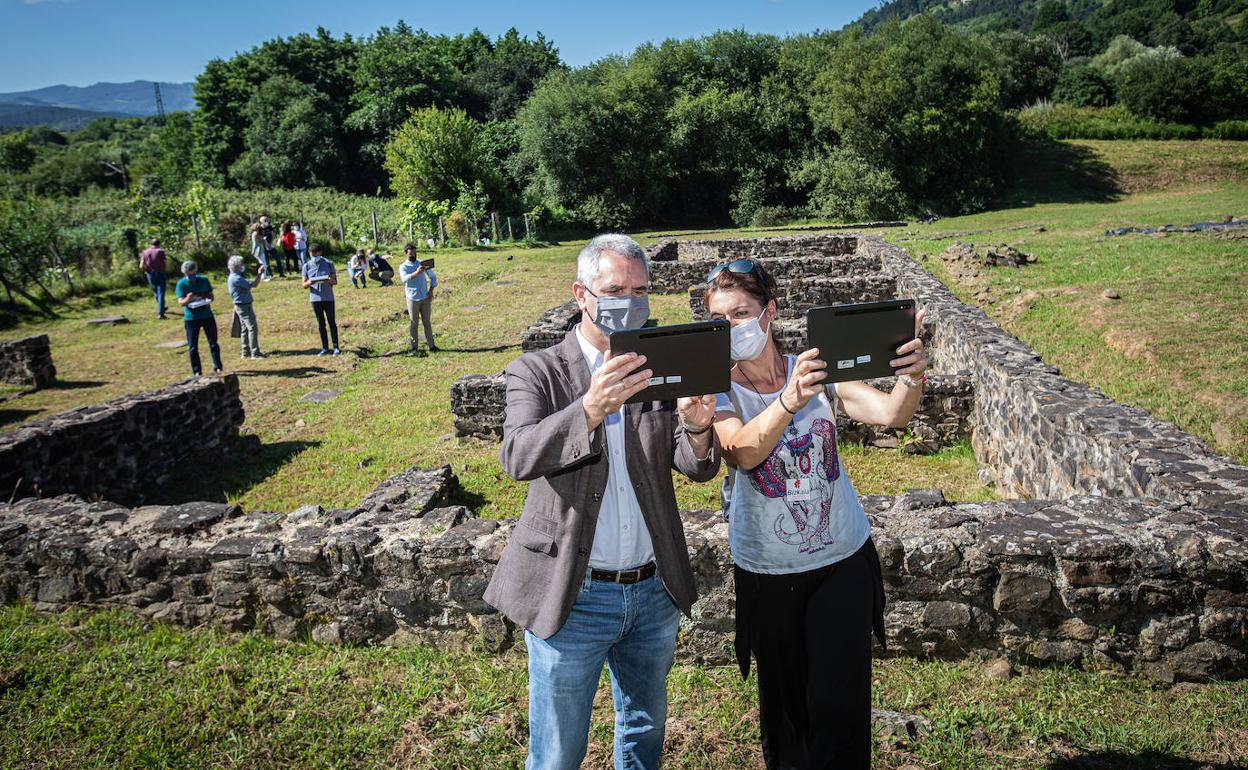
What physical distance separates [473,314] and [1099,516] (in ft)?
43.8

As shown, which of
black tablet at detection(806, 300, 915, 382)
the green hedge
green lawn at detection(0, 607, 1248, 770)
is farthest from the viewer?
the green hedge

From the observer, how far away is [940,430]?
7.52 m

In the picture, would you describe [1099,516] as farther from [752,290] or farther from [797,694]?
[752,290]

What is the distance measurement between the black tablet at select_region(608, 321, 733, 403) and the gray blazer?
230mm

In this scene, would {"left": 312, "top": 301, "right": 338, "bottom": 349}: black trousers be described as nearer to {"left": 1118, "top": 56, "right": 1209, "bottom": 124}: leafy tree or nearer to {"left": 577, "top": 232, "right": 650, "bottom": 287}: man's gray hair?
{"left": 577, "top": 232, "right": 650, "bottom": 287}: man's gray hair

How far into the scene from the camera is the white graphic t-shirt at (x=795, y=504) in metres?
2.48

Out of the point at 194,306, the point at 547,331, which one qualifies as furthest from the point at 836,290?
the point at 194,306

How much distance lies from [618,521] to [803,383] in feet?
2.45

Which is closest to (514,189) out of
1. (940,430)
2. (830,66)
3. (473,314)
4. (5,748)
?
(830,66)

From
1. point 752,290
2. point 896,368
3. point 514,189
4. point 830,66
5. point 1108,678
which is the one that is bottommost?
point 1108,678

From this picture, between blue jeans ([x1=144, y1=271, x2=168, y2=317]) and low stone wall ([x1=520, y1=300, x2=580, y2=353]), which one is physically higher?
blue jeans ([x1=144, y1=271, x2=168, y2=317])

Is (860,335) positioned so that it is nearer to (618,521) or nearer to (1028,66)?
(618,521)

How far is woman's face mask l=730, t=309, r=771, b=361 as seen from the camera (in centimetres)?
260

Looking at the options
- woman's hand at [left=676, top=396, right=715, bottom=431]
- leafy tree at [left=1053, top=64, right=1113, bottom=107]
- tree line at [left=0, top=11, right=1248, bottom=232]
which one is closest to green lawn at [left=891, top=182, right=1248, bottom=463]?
woman's hand at [left=676, top=396, right=715, bottom=431]
